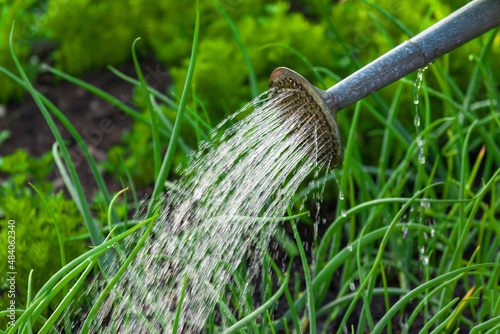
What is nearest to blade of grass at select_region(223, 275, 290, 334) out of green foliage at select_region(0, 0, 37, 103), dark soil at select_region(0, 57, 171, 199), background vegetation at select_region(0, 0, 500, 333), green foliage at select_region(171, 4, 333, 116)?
background vegetation at select_region(0, 0, 500, 333)

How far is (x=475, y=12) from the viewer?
58.7 inches

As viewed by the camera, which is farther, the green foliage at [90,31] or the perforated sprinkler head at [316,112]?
the green foliage at [90,31]

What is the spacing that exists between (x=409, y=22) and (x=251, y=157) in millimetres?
1434

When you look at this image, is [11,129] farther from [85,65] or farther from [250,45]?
[250,45]

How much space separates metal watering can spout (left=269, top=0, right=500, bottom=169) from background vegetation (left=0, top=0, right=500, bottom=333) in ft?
1.01

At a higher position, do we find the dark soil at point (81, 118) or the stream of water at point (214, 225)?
the dark soil at point (81, 118)

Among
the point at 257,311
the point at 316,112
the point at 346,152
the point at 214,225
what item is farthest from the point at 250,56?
the point at 257,311

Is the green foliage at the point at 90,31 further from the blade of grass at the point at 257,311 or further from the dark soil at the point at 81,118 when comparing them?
the blade of grass at the point at 257,311

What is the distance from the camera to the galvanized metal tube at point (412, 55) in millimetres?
1409

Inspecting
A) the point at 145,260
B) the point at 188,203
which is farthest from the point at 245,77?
the point at 145,260

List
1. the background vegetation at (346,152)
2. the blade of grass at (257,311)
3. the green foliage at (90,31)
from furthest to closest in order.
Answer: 1. the green foliage at (90,31)
2. the background vegetation at (346,152)
3. the blade of grass at (257,311)

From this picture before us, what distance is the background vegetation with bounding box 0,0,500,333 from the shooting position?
180cm

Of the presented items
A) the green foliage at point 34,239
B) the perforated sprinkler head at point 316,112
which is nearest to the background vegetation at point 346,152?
the green foliage at point 34,239

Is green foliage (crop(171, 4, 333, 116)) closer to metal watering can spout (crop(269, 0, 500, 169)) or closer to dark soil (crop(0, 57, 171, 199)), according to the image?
dark soil (crop(0, 57, 171, 199))
